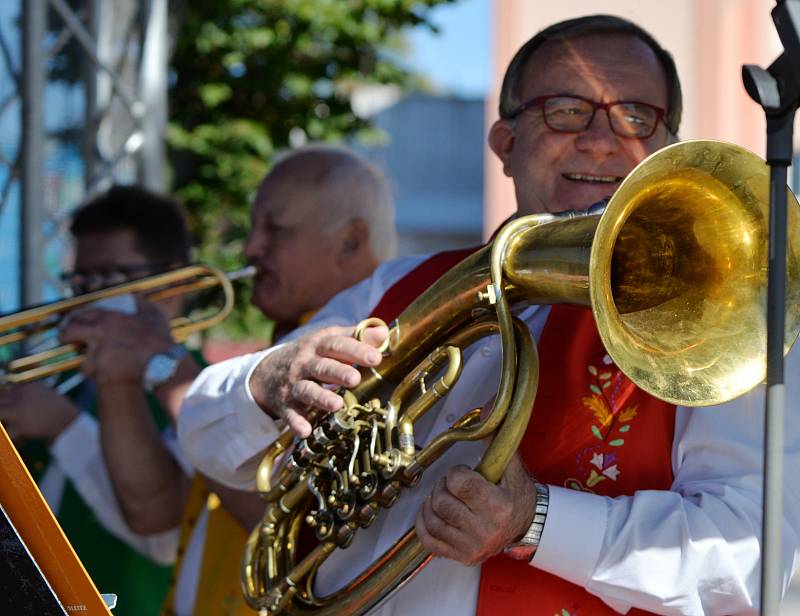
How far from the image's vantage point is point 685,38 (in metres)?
7.76

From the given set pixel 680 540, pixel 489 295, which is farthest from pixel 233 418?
pixel 680 540

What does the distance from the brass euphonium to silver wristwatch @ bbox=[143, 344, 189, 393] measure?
1.02m

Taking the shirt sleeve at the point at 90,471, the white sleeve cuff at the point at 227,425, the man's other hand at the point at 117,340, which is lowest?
the shirt sleeve at the point at 90,471

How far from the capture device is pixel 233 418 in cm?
214

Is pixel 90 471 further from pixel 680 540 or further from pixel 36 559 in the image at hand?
pixel 680 540

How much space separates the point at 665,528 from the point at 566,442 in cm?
23

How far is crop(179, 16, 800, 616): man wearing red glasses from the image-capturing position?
1701mm

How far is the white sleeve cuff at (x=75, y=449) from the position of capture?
304 centimetres

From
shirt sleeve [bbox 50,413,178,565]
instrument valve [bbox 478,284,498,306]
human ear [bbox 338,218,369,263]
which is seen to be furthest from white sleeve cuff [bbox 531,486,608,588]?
shirt sleeve [bbox 50,413,178,565]

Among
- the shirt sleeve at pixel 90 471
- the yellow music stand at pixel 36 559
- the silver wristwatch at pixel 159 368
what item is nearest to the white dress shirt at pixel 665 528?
the yellow music stand at pixel 36 559

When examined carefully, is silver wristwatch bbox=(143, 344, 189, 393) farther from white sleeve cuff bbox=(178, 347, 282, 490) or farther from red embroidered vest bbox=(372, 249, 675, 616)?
red embroidered vest bbox=(372, 249, 675, 616)

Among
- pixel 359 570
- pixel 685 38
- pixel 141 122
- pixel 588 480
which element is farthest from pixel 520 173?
pixel 685 38

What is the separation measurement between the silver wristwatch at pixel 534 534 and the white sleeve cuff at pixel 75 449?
1.60 metres

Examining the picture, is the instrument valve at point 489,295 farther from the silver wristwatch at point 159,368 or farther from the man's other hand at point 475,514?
the silver wristwatch at point 159,368
